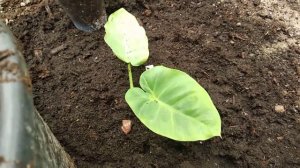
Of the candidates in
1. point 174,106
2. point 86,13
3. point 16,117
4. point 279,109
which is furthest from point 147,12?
point 16,117

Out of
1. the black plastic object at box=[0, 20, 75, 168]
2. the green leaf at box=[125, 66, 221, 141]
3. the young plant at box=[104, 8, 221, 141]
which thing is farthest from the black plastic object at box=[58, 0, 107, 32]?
the black plastic object at box=[0, 20, 75, 168]

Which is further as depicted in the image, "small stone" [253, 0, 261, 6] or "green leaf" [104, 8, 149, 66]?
"small stone" [253, 0, 261, 6]

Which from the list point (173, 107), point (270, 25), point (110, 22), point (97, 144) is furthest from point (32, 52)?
point (270, 25)

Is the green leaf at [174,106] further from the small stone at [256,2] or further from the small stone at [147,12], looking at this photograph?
the small stone at [256,2]

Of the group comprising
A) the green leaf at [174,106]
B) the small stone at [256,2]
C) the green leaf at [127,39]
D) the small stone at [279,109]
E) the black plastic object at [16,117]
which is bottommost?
the small stone at [279,109]

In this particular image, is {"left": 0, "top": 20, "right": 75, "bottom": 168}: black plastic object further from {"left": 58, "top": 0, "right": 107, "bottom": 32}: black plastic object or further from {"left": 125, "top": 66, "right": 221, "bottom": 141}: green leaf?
{"left": 58, "top": 0, "right": 107, "bottom": 32}: black plastic object

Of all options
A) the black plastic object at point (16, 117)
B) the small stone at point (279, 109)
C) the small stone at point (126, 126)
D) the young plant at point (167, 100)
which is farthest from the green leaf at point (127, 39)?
the black plastic object at point (16, 117)

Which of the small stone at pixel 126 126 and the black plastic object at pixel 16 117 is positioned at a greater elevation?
the black plastic object at pixel 16 117
